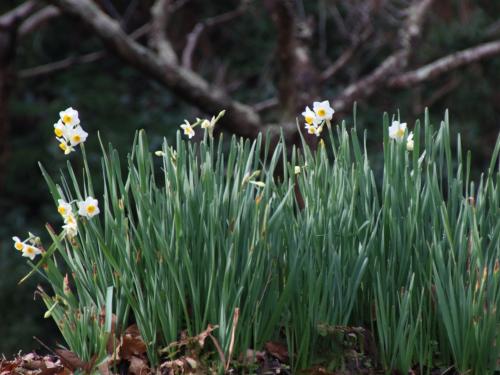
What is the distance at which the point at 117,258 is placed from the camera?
191cm

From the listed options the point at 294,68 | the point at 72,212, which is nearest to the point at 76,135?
the point at 72,212

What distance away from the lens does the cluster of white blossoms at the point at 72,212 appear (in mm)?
1832

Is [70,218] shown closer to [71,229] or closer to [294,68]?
[71,229]

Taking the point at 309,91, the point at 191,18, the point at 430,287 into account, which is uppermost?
the point at 191,18

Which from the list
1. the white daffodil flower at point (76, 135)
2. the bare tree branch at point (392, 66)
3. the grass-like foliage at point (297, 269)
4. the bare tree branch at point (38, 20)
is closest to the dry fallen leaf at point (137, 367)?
the grass-like foliage at point (297, 269)

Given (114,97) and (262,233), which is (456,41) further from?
(262,233)

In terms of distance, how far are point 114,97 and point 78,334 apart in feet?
20.7

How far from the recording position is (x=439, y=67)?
17.6ft

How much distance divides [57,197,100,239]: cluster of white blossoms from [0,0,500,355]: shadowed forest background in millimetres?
3449

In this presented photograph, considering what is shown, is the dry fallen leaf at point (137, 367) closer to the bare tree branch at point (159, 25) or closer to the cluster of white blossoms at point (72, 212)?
the cluster of white blossoms at point (72, 212)

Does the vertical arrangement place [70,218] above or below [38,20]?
below

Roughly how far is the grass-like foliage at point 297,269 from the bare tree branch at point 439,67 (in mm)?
3334

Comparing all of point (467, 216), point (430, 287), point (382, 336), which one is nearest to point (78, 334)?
point (382, 336)

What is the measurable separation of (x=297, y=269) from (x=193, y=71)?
442cm
